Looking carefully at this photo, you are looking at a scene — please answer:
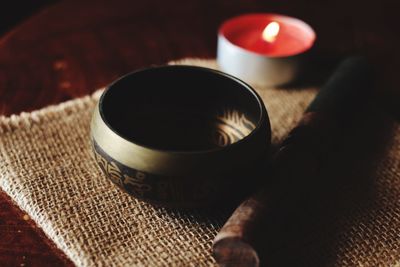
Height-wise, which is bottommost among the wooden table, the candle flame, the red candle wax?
the wooden table

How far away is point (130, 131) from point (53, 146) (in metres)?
0.10

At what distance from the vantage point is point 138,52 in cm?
78

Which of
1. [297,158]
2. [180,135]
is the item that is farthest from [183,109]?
[297,158]

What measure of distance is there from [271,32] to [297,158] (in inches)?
11.2

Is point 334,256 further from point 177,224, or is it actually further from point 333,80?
point 333,80

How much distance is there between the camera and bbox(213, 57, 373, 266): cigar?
42cm

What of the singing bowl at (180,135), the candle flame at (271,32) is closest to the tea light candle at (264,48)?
the candle flame at (271,32)

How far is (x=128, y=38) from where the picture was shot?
0.81 meters

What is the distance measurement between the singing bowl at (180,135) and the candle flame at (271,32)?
208 mm

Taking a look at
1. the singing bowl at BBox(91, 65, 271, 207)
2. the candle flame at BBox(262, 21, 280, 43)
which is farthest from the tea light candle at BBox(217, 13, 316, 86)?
the singing bowl at BBox(91, 65, 271, 207)

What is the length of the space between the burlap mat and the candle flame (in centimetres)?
24

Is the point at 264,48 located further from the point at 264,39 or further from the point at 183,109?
the point at 183,109

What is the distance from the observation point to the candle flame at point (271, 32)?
73 cm

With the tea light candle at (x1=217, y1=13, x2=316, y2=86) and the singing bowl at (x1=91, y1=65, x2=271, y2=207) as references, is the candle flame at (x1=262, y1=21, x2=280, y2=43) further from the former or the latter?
the singing bowl at (x1=91, y1=65, x2=271, y2=207)
